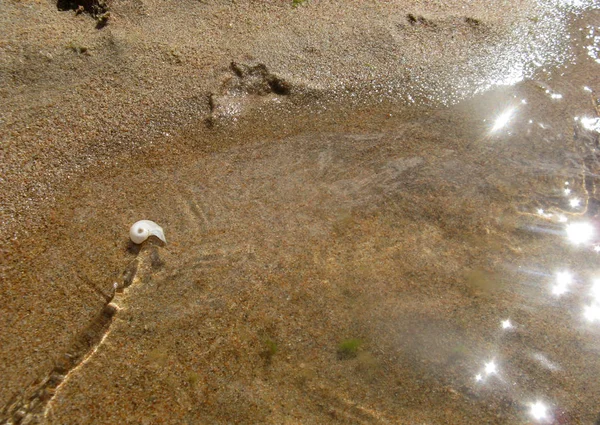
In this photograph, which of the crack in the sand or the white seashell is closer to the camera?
the crack in the sand

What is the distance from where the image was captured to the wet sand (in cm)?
199

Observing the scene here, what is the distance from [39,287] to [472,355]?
2.04 m

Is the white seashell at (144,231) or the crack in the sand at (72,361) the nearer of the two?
the crack in the sand at (72,361)

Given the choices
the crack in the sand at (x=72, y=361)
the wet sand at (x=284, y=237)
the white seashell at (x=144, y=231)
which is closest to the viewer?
the crack in the sand at (x=72, y=361)

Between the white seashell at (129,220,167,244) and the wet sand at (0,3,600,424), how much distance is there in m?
0.06

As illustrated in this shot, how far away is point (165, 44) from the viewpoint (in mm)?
3016

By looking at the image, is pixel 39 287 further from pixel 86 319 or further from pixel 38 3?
pixel 38 3

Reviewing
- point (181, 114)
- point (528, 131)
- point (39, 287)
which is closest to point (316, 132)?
point (181, 114)

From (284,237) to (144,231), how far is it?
0.71 m

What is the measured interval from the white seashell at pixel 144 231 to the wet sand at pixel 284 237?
0.20 feet

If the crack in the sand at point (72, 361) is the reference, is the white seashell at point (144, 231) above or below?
above

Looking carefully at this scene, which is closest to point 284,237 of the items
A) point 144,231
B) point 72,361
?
point 144,231

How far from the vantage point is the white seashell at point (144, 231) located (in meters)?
2.32

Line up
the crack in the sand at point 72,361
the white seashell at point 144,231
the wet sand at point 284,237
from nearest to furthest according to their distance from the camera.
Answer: the crack in the sand at point 72,361 → the wet sand at point 284,237 → the white seashell at point 144,231
